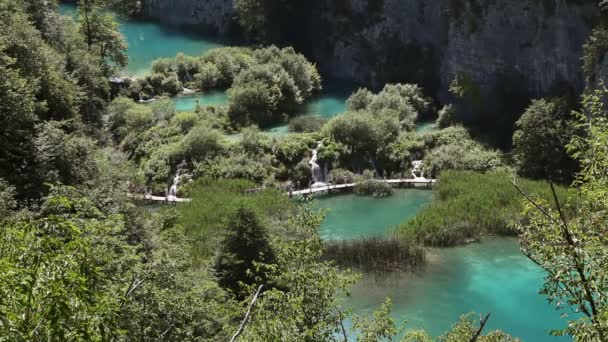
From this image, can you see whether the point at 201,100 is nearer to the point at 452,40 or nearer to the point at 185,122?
the point at 185,122

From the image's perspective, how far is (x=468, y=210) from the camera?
3197 centimetres

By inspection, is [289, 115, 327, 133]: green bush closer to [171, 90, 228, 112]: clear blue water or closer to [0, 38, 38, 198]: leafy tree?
[171, 90, 228, 112]: clear blue water

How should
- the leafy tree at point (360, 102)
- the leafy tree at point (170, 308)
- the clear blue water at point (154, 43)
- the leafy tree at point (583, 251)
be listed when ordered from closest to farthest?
1. the leafy tree at point (583, 251)
2. the leafy tree at point (170, 308)
3. the leafy tree at point (360, 102)
4. the clear blue water at point (154, 43)

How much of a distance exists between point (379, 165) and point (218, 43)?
29.6 m

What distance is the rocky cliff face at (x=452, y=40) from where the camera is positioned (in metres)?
39.8

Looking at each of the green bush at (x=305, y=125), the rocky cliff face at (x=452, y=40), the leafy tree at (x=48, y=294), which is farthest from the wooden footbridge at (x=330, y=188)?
the leafy tree at (x=48, y=294)

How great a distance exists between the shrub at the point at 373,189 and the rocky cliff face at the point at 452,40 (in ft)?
39.3

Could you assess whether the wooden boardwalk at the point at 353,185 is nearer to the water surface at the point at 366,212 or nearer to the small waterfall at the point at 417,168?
the water surface at the point at 366,212

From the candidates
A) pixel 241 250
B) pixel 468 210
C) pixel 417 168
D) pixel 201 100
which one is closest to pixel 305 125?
pixel 417 168

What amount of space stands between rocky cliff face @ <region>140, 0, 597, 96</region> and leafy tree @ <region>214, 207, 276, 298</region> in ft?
76.9

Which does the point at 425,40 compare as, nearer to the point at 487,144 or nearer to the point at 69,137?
the point at 487,144

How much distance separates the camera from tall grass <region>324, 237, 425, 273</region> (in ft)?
91.8

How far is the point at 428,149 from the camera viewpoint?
39.4 meters

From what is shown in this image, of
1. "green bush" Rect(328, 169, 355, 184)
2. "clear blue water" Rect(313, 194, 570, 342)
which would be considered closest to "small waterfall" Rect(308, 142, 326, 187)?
"green bush" Rect(328, 169, 355, 184)
